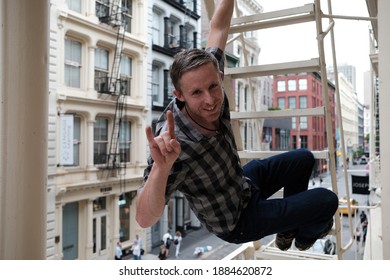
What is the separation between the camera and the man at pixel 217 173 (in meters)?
0.72

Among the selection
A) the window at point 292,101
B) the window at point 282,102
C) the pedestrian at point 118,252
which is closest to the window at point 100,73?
the pedestrian at point 118,252

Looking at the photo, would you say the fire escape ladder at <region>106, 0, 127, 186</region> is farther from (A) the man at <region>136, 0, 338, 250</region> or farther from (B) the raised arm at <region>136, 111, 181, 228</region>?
(B) the raised arm at <region>136, 111, 181, 228</region>

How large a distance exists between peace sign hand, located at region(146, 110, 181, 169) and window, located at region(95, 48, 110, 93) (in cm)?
466

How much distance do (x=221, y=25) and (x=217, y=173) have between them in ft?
1.41

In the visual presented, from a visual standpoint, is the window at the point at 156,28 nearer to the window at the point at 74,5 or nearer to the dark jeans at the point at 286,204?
the window at the point at 74,5

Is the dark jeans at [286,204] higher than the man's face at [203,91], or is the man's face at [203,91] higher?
the man's face at [203,91]

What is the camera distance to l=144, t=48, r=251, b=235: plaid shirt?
0.80 metres

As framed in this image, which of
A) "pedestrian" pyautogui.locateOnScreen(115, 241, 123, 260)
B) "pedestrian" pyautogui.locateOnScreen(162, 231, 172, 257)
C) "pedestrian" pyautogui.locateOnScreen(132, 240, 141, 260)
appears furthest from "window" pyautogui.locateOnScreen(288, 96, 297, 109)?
"pedestrian" pyautogui.locateOnScreen(115, 241, 123, 260)

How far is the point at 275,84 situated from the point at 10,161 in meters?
6.39

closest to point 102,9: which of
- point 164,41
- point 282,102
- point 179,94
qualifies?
point 164,41

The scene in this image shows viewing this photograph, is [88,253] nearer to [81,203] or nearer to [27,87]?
[81,203]

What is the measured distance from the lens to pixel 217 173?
0.85 m

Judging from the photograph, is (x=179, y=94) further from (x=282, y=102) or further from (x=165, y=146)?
(x=282, y=102)

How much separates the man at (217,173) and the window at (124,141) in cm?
452
